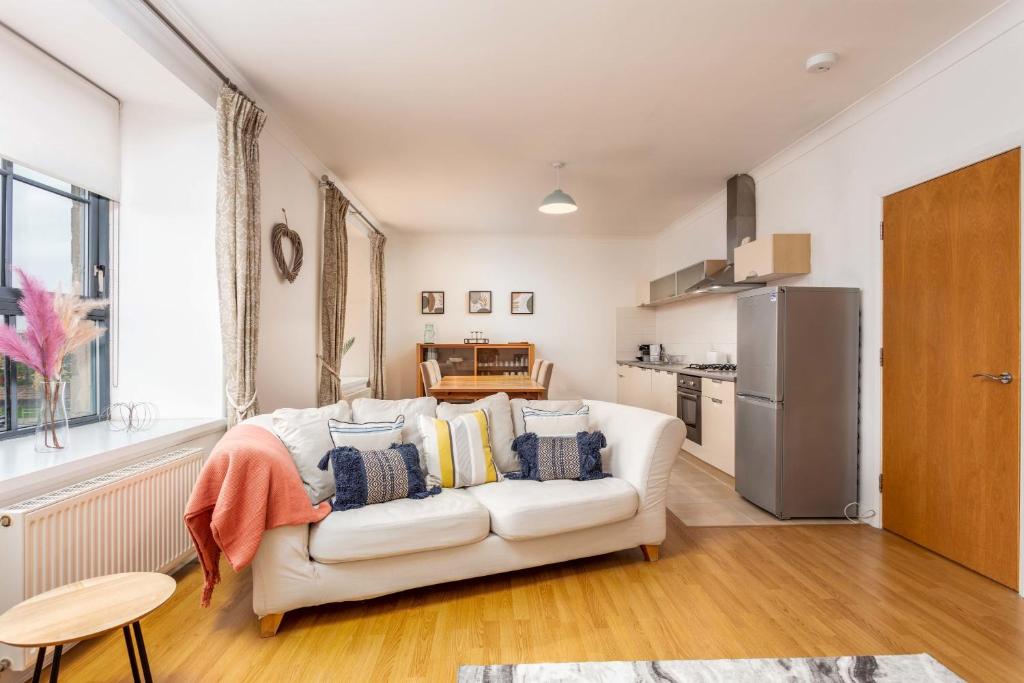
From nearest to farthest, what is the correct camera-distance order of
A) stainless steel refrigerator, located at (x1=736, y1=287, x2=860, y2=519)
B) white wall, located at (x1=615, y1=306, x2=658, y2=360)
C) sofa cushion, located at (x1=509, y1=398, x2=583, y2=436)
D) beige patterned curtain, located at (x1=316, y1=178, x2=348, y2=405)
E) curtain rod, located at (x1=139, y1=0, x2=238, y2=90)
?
curtain rod, located at (x1=139, y1=0, x2=238, y2=90)
sofa cushion, located at (x1=509, y1=398, x2=583, y2=436)
stainless steel refrigerator, located at (x1=736, y1=287, x2=860, y2=519)
beige patterned curtain, located at (x1=316, y1=178, x2=348, y2=405)
white wall, located at (x1=615, y1=306, x2=658, y2=360)

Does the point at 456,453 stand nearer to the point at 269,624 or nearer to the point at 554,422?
the point at 554,422

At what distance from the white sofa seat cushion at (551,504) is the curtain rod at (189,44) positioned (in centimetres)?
271

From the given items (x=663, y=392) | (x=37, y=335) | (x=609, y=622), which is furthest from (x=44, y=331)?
(x=663, y=392)

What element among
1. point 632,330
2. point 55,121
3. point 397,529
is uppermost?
point 55,121

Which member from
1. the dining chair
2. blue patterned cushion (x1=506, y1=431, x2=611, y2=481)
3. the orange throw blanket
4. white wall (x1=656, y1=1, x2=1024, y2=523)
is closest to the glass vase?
the orange throw blanket

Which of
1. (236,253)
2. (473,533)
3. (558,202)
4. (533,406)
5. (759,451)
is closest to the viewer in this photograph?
(473,533)

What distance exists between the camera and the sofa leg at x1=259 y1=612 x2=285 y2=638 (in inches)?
82.0

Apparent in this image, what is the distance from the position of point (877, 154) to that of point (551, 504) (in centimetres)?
311

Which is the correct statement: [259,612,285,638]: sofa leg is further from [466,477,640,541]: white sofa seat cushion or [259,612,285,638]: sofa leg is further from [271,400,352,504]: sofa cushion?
[466,477,640,541]: white sofa seat cushion

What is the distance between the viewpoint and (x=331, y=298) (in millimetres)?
4645

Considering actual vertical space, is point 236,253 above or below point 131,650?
above

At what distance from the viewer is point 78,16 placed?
2117mm

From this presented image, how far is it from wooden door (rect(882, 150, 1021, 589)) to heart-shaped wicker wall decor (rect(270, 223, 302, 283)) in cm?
407

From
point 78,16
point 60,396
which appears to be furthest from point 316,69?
point 60,396
